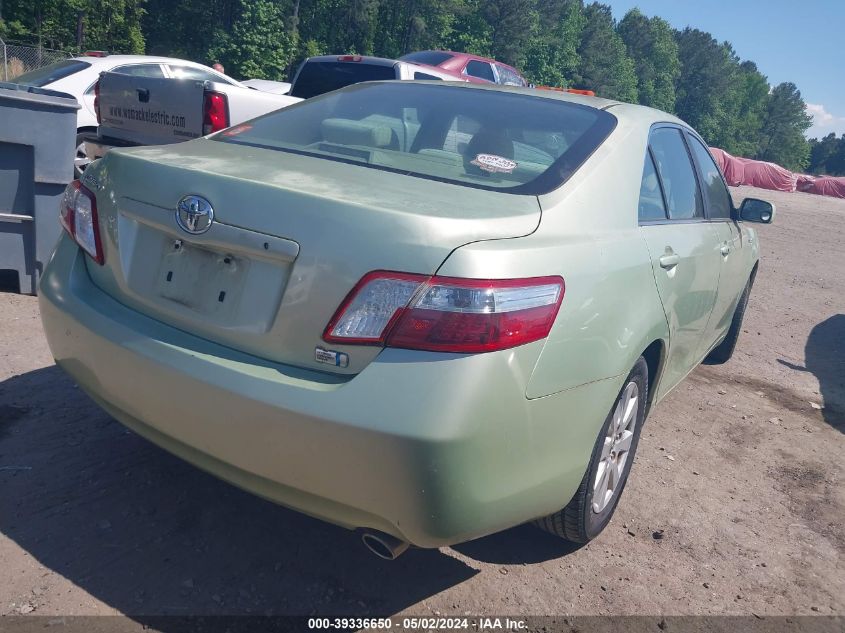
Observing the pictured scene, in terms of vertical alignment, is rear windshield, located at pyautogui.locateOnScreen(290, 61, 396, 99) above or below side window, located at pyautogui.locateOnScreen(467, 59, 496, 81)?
below

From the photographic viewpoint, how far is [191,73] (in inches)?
389

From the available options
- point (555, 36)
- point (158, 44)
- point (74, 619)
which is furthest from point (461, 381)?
point (555, 36)

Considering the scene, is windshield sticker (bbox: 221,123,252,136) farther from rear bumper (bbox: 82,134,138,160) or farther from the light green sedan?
rear bumper (bbox: 82,134,138,160)

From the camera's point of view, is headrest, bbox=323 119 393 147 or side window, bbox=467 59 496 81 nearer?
headrest, bbox=323 119 393 147

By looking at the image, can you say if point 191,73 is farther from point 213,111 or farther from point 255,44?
point 255,44

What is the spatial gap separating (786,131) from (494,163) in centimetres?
12235

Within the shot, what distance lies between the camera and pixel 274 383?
7.05ft

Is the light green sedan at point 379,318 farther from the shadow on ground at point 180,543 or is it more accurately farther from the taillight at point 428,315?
the shadow on ground at point 180,543

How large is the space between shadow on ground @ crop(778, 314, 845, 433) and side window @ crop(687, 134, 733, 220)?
1617 mm

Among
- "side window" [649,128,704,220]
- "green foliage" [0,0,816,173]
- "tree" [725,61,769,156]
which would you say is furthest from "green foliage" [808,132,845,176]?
"side window" [649,128,704,220]

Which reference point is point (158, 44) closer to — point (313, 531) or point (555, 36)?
point (555, 36)

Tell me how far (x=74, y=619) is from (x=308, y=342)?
110 centimetres

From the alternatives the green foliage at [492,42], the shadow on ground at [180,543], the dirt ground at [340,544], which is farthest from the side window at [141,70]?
the green foliage at [492,42]

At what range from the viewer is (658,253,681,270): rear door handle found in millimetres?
3074
